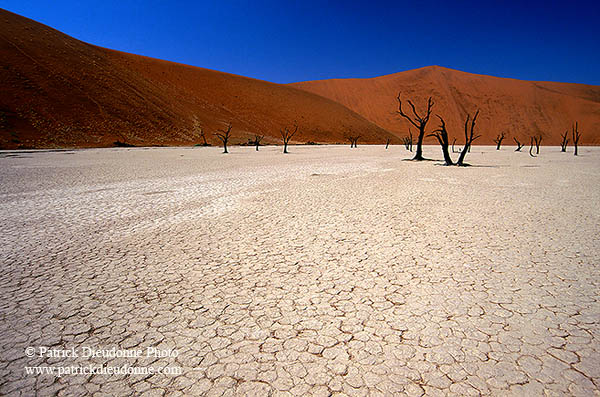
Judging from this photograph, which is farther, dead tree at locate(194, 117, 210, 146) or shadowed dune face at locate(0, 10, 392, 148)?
dead tree at locate(194, 117, 210, 146)

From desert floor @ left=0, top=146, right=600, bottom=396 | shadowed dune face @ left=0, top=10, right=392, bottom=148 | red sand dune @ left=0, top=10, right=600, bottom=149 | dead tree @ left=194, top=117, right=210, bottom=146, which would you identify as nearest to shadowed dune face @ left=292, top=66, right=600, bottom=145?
red sand dune @ left=0, top=10, right=600, bottom=149

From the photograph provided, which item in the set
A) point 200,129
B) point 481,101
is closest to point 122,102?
point 200,129

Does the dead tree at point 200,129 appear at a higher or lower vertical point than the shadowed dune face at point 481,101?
lower

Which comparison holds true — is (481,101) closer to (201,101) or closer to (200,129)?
(201,101)

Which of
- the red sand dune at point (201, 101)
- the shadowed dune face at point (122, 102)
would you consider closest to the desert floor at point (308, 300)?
the shadowed dune face at point (122, 102)

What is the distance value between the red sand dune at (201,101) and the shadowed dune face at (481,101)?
1.07ft

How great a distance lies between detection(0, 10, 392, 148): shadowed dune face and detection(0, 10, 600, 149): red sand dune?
20 centimetres

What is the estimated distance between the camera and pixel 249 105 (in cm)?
7281

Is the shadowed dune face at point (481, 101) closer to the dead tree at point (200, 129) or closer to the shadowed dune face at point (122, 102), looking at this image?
the shadowed dune face at point (122, 102)

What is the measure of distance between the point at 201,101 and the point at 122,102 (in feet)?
67.3

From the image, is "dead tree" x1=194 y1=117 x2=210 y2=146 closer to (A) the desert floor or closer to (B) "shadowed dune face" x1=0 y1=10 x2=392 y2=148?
(B) "shadowed dune face" x1=0 y1=10 x2=392 y2=148

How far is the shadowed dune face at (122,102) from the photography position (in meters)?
37.1

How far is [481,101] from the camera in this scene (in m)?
95.2

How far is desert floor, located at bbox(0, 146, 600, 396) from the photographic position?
2139mm
